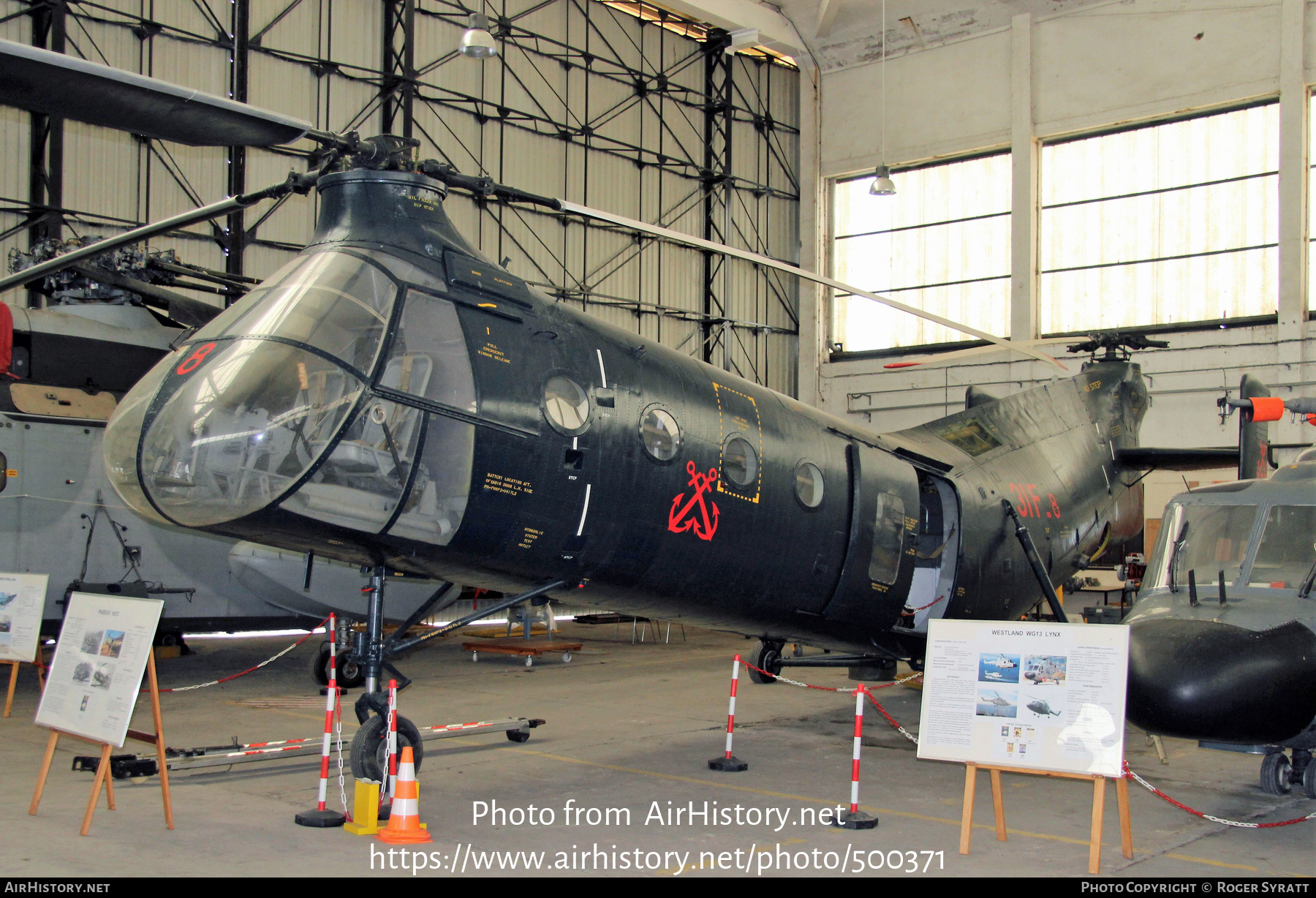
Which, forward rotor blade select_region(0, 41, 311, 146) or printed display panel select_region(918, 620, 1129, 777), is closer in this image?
forward rotor blade select_region(0, 41, 311, 146)

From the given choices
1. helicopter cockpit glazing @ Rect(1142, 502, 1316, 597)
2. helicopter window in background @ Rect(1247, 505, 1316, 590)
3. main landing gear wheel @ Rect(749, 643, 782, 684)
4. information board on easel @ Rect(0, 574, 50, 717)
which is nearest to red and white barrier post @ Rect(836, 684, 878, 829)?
helicopter cockpit glazing @ Rect(1142, 502, 1316, 597)

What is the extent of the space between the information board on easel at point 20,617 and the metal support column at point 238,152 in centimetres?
1286

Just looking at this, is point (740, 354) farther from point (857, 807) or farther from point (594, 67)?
point (857, 807)

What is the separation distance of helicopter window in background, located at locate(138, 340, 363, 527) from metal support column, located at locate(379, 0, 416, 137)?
2011cm

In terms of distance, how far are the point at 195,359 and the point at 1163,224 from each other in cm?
2653

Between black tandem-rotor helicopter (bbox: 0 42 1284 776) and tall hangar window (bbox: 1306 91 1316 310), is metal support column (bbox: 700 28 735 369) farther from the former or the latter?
black tandem-rotor helicopter (bbox: 0 42 1284 776)

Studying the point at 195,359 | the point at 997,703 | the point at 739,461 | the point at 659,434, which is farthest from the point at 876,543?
the point at 195,359

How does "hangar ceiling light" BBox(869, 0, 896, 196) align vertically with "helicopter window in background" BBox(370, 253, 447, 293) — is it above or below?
above

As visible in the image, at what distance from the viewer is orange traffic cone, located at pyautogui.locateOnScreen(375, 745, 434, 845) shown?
652 cm

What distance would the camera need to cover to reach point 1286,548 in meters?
8.41

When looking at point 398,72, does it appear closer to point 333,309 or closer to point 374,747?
point 333,309

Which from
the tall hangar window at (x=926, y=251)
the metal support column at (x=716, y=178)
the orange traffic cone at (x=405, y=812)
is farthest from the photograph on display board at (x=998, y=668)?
the metal support column at (x=716, y=178)

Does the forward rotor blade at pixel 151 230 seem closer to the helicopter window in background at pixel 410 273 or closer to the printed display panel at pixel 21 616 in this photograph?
the helicopter window in background at pixel 410 273

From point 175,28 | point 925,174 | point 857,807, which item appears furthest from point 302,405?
point 925,174
